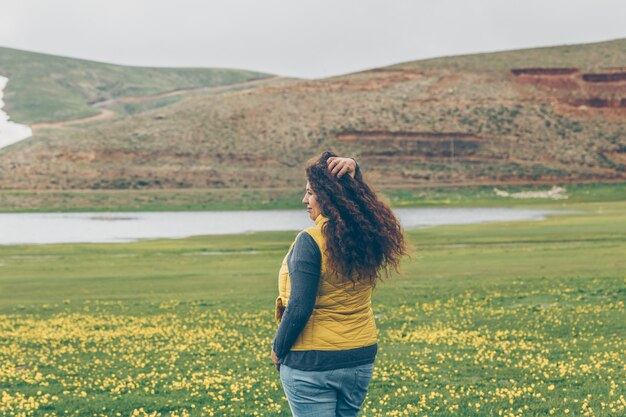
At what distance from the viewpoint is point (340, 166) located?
7.03 meters

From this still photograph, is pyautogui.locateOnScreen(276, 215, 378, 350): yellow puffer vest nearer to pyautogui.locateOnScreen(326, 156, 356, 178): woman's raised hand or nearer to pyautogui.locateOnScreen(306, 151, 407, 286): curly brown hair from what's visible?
pyautogui.locateOnScreen(306, 151, 407, 286): curly brown hair

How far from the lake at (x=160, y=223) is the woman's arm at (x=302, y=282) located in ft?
168

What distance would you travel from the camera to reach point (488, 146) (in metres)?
144

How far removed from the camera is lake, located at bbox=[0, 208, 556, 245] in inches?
2447

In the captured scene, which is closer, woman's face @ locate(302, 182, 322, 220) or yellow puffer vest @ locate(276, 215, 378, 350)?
yellow puffer vest @ locate(276, 215, 378, 350)

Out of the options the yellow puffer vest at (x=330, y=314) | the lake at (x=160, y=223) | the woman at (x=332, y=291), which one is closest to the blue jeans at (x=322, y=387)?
the woman at (x=332, y=291)

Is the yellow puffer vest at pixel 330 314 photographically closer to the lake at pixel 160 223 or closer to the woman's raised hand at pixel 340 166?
the woman's raised hand at pixel 340 166

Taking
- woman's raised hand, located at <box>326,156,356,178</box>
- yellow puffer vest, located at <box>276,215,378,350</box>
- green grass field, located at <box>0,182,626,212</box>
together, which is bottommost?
green grass field, located at <box>0,182,626,212</box>

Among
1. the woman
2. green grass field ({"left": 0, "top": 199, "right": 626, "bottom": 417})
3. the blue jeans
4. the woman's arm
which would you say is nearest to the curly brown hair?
the woman

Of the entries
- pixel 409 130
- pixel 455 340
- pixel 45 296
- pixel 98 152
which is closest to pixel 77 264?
pixel 45 296

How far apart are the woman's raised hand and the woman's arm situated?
0.58 meters

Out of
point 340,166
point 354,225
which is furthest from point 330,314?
point 340,166

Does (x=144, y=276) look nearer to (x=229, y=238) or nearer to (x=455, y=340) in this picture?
(x=455, y=340)

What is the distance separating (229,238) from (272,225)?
43.9 ft
